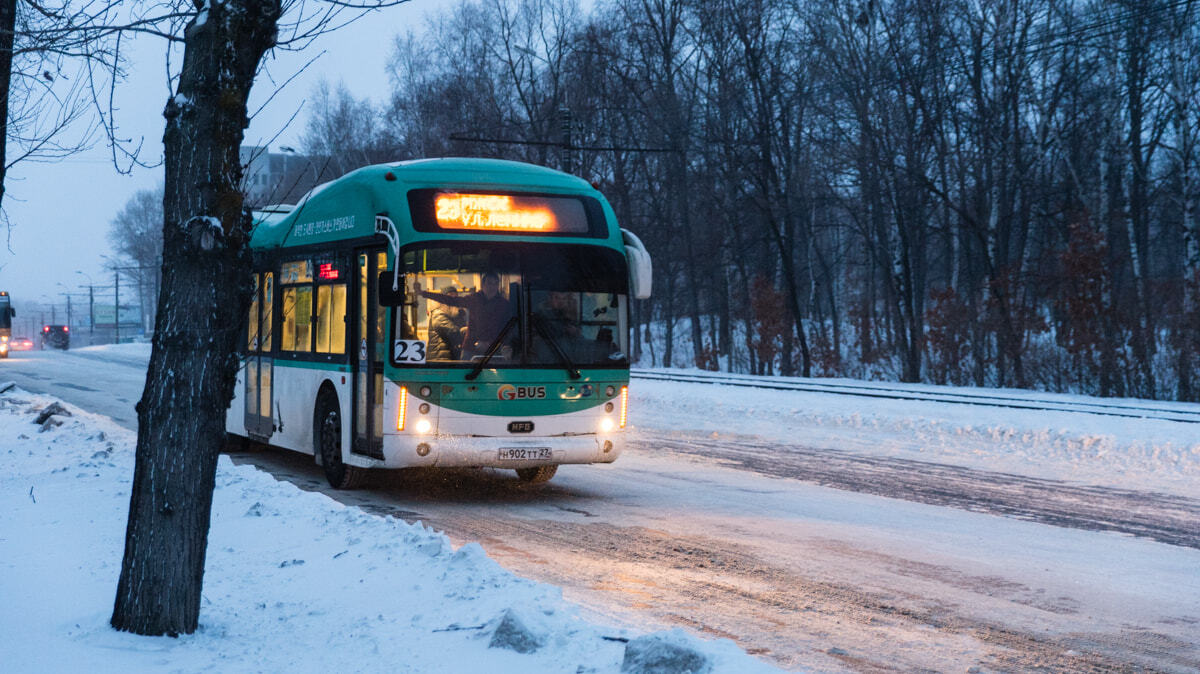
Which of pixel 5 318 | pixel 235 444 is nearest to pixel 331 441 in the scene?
pixel 235 444

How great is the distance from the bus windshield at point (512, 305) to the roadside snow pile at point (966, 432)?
575 cm

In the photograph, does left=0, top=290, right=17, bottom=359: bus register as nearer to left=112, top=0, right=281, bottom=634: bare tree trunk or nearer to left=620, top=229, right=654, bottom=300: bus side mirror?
left=620, top=229, right=654, bottom=300: bus side mirror

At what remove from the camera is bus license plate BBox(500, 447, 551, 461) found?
11.2 meters

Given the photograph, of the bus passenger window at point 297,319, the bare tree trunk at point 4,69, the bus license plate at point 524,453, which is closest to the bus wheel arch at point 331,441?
the bus passenger window at point 297,319

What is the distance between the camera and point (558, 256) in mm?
11438

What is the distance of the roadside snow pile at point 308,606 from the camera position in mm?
5418

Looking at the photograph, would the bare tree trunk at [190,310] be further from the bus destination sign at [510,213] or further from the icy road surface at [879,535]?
the bus destination sign at [510,213]

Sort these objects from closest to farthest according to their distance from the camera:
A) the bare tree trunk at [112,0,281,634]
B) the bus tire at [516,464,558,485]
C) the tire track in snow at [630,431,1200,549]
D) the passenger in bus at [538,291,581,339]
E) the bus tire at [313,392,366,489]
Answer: the bare tree trunk at [112,0,281,634] < the tire track in snow at [630,431,1200,549] < the passenger in bus at [538,291,581,339] < the bus tire at [313,392,366,489] < the bus tire at [516,464,558,485]

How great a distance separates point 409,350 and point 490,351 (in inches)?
29.1

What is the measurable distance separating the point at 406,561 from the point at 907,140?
2722 centimetres

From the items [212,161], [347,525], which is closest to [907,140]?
[347,525]

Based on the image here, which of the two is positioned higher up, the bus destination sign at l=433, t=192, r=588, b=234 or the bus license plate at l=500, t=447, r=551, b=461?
the bus destination sign at l=433, t=192, r=588, b=234

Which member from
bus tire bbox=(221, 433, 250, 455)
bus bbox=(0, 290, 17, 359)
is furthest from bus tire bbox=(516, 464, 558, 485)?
bus bbox=(0, 290, 17, 359)

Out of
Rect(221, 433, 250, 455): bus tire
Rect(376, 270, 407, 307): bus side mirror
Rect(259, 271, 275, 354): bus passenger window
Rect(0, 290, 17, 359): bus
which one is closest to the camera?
Rect(376, 270, 407, 307): bus side mirror
